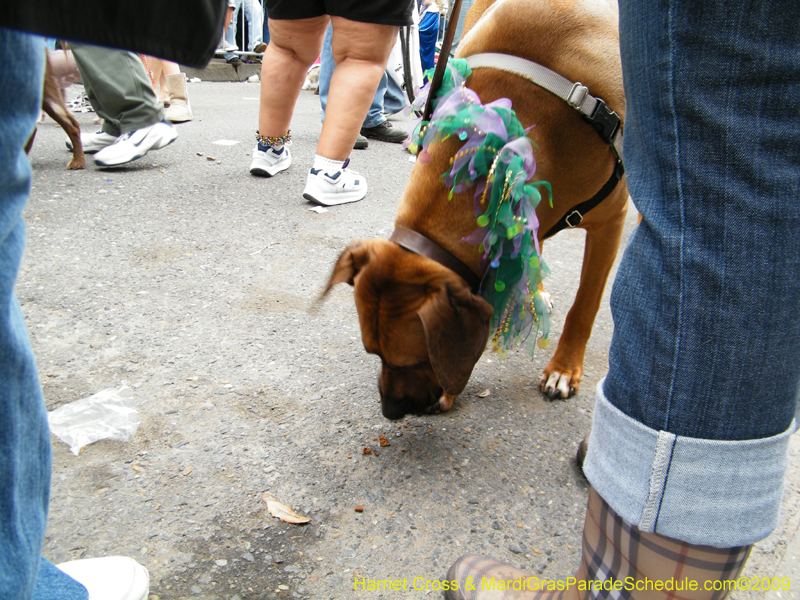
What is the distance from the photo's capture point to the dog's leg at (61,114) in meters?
4.27

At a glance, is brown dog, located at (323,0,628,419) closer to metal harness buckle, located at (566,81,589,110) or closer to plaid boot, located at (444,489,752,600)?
metal harness buckle, located at (566,81,589,110)

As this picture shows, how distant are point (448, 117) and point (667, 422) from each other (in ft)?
3.56

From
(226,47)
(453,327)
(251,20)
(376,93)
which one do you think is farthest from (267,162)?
(251,20)

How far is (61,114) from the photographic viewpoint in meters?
4.31

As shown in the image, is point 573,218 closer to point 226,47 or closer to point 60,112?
point 60,112

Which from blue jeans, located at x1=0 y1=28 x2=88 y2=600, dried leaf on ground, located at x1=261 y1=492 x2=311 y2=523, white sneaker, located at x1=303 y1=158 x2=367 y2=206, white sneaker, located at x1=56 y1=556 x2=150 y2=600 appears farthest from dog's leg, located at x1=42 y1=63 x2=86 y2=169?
blue jeans, located at x1=0 y1=28 x2=88 y2=600

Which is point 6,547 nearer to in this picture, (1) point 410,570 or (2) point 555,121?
(1) point 410,570

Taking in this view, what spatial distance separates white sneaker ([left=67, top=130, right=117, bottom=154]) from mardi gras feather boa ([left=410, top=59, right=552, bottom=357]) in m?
4.20

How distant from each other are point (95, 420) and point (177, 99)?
612 cm

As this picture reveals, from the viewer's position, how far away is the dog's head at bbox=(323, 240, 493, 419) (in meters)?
1.57

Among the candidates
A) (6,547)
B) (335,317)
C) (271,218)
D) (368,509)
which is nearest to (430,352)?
(368,509)

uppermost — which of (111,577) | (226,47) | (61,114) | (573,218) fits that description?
(573,218)

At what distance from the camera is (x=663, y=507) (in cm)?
87

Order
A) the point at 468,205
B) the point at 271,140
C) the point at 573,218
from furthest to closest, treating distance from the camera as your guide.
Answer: the point at 271,140
the point at 573,218
the point at 468,205
